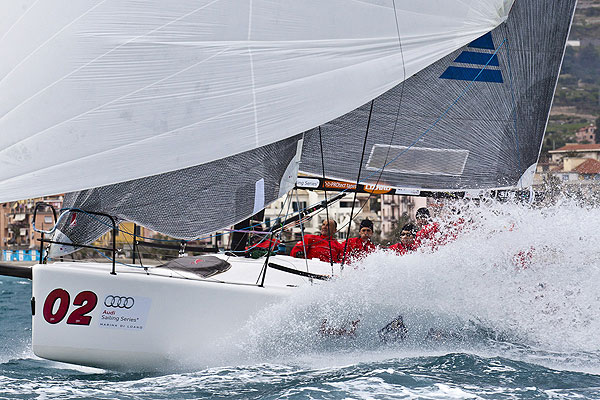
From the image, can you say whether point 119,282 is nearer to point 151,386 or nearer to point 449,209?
point 151,386

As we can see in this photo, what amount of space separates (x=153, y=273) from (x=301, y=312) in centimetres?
91

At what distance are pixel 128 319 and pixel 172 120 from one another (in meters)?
1.13

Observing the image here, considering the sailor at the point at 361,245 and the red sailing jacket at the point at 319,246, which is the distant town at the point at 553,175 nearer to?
the red sailing jacket at the point at 319,246

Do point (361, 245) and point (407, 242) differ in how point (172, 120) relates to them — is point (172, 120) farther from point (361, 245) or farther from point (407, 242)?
point (407, 242)

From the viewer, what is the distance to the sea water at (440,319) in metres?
4.33

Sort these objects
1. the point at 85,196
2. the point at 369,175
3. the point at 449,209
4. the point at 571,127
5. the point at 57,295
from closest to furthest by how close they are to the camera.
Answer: the point at 57,295 → the point at 85,196 → the point at 449,209 → the point at 369,175 → the point at 571,127

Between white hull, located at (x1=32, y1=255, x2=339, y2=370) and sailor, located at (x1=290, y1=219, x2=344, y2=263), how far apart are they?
39.8 inches

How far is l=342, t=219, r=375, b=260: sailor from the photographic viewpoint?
5090 mm

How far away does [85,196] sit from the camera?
189 inches

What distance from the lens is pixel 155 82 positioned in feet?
14.5

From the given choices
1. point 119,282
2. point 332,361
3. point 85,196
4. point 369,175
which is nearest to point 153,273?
point 119,282

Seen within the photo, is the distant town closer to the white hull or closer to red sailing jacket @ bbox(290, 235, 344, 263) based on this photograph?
red sailing jacket @ bbox(290, 235, 344, 263)

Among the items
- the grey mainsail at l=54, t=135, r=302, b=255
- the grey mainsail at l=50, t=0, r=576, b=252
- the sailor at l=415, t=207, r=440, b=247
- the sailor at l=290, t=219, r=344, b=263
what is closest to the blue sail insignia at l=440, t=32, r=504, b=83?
the grey mainsail at l=50, t=0, r=576, b=252

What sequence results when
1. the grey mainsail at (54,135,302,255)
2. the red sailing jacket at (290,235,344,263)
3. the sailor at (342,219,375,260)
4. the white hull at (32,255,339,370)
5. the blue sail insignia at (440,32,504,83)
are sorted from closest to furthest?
the white hull at (32,255,339,370) < the grey mainsail at (54,135,302,255) < the sailor at (342,219,375,260) < the red sailing jacket at (290,235,344,263) < the blue sail insignia at (440,32,504,83)
